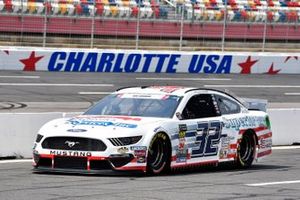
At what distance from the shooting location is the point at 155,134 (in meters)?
12.4

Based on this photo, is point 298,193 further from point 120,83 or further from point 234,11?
point 234,11

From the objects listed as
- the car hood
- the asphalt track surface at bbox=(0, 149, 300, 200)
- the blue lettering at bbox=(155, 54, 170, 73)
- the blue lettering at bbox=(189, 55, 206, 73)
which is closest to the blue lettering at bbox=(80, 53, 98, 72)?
the blue lettering at bbox=(155, 54, 170, 73)


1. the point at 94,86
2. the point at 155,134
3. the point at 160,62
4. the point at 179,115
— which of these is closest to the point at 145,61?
the point at 160,62

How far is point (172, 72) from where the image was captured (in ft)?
111

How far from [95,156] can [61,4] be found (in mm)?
21482

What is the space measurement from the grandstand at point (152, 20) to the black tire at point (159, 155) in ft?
66.2

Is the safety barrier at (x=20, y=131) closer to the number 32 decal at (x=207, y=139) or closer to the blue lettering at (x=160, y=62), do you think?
the number 32 decal at (x=207, y=139)

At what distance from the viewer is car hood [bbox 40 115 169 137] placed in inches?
479

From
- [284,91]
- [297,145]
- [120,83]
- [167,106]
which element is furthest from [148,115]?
[284,91]

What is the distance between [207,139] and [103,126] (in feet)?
5.96

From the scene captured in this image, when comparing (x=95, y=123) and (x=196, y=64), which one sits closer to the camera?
(x=95, y=123)

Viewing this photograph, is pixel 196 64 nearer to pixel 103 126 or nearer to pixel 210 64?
pixel 210 64

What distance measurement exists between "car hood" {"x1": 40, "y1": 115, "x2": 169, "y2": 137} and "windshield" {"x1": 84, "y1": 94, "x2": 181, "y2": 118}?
30cm

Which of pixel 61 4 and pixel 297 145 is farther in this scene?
pixel 61 4
